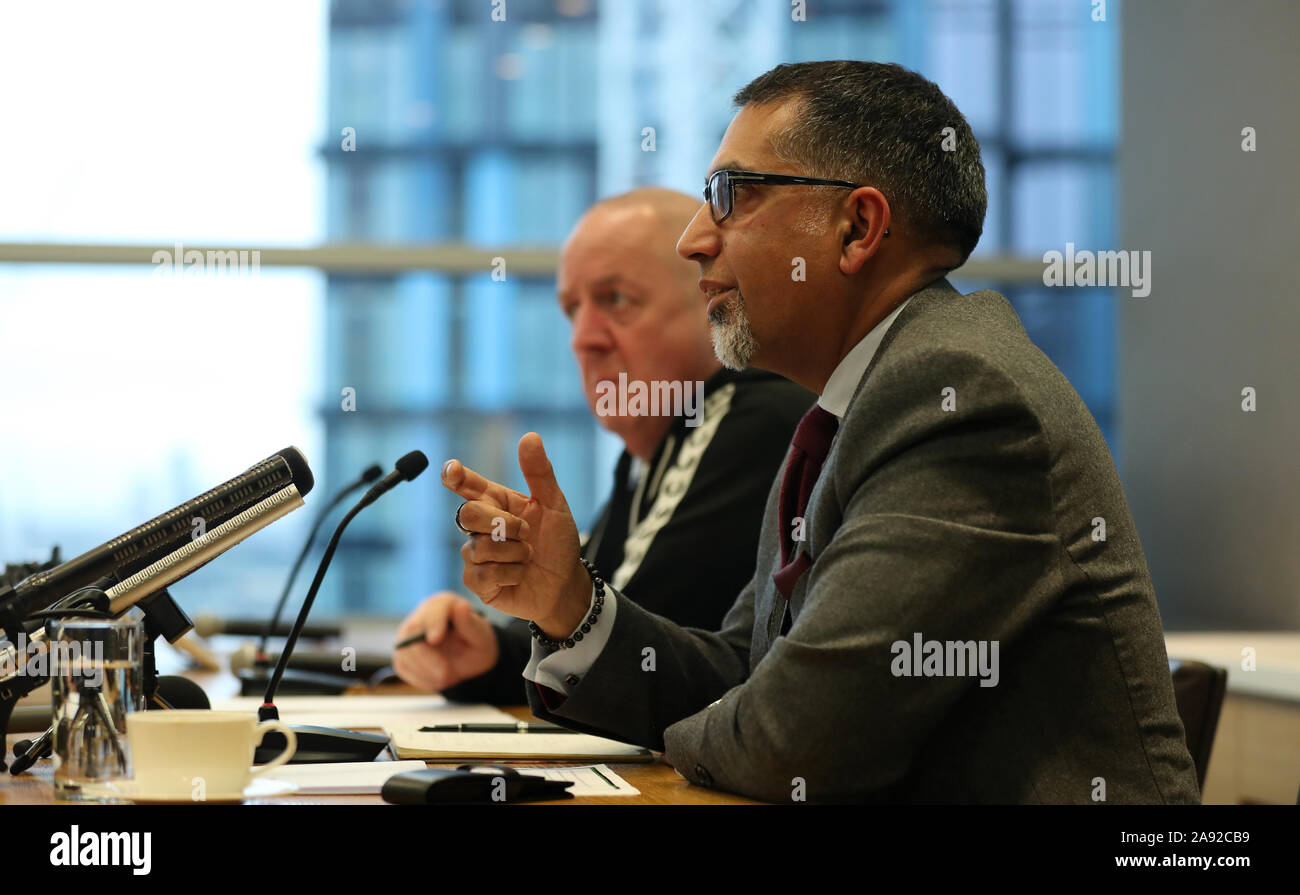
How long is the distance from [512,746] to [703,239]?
0.65 metres

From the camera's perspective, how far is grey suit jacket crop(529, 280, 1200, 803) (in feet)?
3.59

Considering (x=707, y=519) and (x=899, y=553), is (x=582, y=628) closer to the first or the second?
(x=899, y=553)

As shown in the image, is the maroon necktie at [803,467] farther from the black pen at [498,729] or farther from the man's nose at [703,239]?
the black pen at [498,729]

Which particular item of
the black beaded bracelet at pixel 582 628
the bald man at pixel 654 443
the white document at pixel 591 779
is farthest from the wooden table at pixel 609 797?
the bald man at pixel 654 443

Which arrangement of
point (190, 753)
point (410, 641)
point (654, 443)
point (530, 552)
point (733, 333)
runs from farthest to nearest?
point (654, 443)
point (410, 641)
point (733, 333)
point (530, 552)
point (190, 753)

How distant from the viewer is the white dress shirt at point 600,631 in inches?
57.1

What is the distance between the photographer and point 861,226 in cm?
144

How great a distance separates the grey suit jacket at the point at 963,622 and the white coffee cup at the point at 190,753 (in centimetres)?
42

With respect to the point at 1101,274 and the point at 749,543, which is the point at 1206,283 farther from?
the point at 749,543

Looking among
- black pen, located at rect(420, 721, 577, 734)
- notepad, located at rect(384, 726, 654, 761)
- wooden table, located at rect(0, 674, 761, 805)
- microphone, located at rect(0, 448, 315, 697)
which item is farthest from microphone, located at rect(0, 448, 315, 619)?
black pen, located at rect(420, 721, 577, 734)

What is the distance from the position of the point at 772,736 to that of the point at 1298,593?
2.62 meters

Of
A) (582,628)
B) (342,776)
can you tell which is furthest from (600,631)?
(342,776)

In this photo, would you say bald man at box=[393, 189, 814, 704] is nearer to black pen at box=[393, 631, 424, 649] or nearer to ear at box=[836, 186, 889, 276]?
black pen at box=[393, 631, 424, 649]

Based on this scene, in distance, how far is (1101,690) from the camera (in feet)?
3.83
